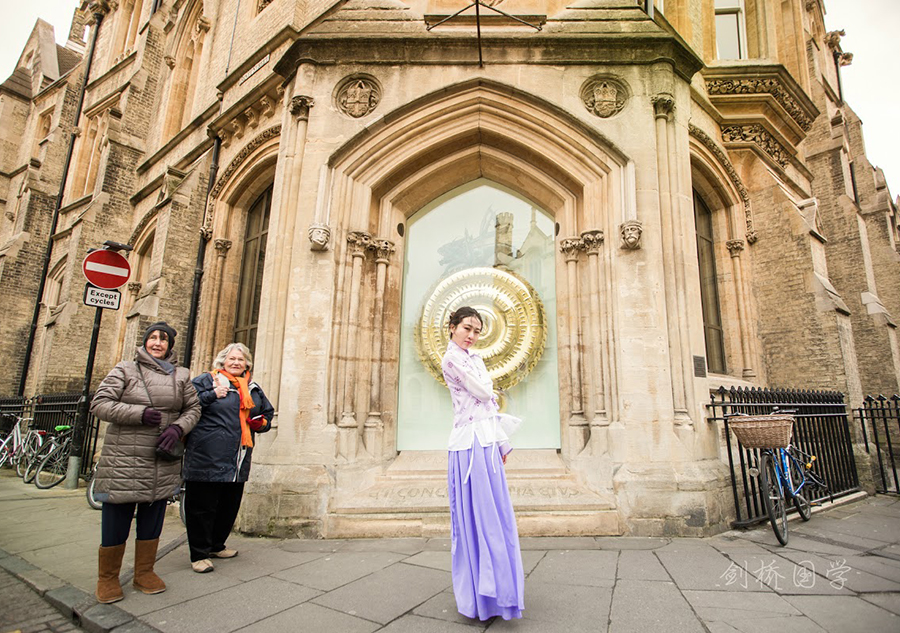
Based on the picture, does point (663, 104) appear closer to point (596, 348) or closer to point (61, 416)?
point (596, 348)

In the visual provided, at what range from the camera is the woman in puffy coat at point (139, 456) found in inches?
117

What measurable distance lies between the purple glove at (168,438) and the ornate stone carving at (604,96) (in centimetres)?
527

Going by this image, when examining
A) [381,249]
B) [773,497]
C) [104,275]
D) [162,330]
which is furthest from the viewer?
[104,275]

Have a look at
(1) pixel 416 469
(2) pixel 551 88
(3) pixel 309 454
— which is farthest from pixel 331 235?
(2) pixel 551 88

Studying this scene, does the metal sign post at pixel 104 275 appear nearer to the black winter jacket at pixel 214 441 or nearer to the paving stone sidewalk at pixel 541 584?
the paving stone sidewalk at pixel 541 584

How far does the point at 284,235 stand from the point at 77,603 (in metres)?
3.76

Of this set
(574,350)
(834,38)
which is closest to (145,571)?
(574,350)

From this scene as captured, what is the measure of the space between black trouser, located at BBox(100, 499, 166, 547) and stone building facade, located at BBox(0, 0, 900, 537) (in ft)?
5.00

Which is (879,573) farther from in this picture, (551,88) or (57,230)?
(57,230)

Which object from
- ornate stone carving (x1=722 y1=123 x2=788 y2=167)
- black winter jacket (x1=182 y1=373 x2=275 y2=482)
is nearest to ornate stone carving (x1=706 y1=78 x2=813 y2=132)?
ornate stone carving (x1=722 y1=123 x2=788 y2=167)

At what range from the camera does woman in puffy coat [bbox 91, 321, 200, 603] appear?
9.76 feet

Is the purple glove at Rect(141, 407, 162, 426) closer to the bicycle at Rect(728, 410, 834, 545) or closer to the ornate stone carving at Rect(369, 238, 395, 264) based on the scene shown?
the ornate stone carving at Rect(369, 238, 395, 264)

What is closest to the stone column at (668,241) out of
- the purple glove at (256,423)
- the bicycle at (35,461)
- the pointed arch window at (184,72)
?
the purple glove at (256,423)

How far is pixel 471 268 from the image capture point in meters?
6.06
